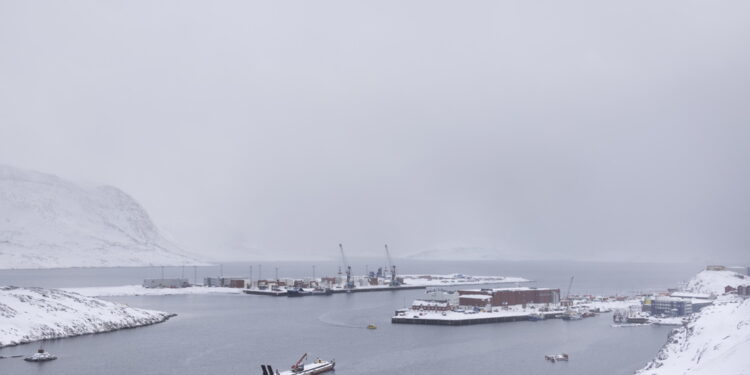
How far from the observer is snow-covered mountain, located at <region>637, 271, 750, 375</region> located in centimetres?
2488

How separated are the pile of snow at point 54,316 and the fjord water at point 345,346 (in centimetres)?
161

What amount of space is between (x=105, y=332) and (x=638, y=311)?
51.1 m

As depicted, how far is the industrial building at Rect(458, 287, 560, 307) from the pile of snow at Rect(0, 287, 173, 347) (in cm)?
3330

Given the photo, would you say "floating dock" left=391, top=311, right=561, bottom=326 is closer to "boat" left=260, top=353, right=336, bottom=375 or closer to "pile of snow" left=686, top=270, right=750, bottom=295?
"boat" left=260, top=353, right=336, bottom=375

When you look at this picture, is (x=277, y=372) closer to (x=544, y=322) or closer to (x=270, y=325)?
(x=270, y=325)

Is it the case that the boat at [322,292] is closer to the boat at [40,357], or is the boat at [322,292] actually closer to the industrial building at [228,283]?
the industrial building at [228,283]

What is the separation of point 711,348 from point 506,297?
46345 mm

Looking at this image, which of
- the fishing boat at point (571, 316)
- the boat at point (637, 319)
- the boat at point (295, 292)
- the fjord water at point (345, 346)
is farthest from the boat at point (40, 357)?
the boat at point (295, 292)

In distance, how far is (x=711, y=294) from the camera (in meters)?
88.9

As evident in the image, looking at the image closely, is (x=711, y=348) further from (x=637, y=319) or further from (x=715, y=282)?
(x=715, y=282)

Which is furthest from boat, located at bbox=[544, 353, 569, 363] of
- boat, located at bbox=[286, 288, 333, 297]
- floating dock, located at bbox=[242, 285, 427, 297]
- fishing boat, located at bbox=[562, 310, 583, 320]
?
floating dock, located at bbox=[242, 285, 427, 297]

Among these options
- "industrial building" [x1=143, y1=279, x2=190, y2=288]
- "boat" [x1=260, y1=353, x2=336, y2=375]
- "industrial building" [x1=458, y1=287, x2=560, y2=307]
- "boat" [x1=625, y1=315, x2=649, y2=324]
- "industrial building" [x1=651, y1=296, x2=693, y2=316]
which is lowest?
"boat" [x1=260, y1=353, x2=336, y2=375]

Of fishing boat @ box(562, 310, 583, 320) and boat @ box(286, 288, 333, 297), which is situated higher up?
boat @ box(286, 288, 333, 297)

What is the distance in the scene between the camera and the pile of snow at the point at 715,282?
309 feet
